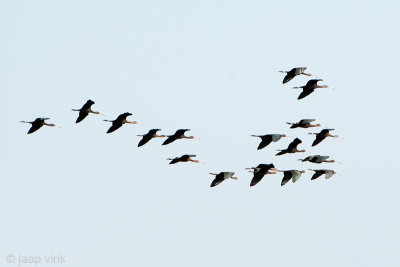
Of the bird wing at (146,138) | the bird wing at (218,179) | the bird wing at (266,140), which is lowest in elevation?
the bird wing at (218,179)

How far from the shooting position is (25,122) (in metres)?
134

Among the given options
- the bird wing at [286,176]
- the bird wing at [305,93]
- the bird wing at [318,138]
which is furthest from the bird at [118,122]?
the bird wing at [318,138]

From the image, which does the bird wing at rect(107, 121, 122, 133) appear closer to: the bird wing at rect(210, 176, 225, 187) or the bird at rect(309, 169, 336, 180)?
the bird wing at rect(210, 176, 225, 187)

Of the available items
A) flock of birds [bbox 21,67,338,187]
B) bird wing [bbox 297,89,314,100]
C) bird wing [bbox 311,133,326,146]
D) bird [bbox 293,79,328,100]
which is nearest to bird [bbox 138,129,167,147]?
flock of birds [bbox 21,67,338,187]

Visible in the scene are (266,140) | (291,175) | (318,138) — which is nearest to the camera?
(266,140)

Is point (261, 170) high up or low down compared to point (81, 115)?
down

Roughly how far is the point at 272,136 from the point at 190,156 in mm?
7045

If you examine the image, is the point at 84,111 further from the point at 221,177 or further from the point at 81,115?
the point at 221,177

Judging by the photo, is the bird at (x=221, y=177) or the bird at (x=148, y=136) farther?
the bird at (x=148, y=136)

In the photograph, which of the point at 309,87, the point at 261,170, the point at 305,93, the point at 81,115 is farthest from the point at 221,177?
the point at 81,115

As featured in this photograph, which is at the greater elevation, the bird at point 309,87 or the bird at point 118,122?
the bird at point 309,87

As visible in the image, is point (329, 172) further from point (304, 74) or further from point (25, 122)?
point (25, 122)

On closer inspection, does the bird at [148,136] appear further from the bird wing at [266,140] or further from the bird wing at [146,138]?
the bird wing at [266,140]

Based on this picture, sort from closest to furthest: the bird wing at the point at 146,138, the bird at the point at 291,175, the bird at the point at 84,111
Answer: the bird at the point at 84,111
the bird at the point at 291,175
the bird wing at the point at 146,138
